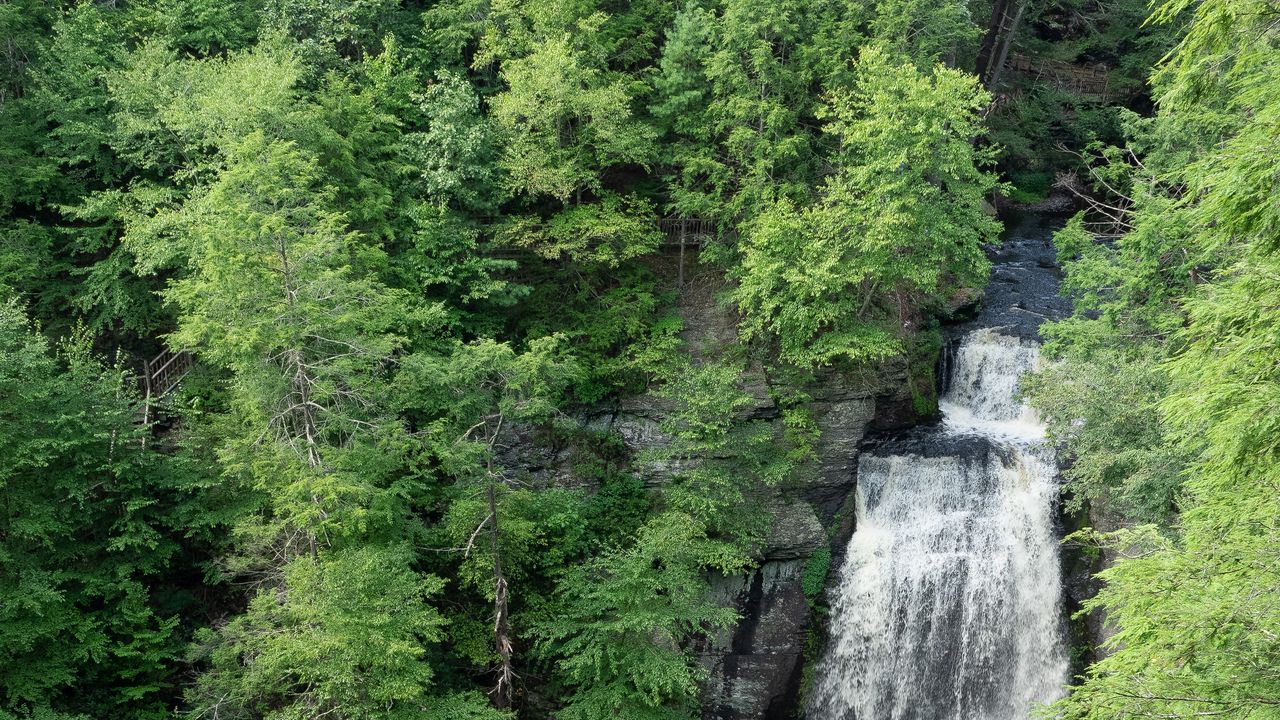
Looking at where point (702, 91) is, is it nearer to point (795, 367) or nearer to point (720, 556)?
point (795, 367)

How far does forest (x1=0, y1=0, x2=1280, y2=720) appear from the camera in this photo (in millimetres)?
16781

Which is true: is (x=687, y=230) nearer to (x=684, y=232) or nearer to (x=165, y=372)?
(x=684, y=232)

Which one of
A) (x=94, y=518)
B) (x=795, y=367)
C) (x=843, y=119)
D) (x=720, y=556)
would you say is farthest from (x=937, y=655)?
(x=94, y=518)

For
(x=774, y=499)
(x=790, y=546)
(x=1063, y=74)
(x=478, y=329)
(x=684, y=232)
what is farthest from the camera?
(x=1063, y=74)

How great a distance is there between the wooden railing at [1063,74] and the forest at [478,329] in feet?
47.4

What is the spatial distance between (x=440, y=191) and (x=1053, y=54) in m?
27.3

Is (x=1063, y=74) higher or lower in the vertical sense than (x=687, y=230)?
higher

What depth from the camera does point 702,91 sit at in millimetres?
23516

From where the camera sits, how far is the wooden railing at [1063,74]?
123 ft

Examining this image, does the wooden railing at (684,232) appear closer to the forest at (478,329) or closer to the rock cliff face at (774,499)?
the forest at (478,329)

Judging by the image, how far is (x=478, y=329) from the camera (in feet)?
75.5

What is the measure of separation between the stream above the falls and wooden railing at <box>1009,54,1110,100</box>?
62.3 ft

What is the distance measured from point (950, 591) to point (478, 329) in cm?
1298

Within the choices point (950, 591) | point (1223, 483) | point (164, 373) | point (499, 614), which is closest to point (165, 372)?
point (164, 373)
